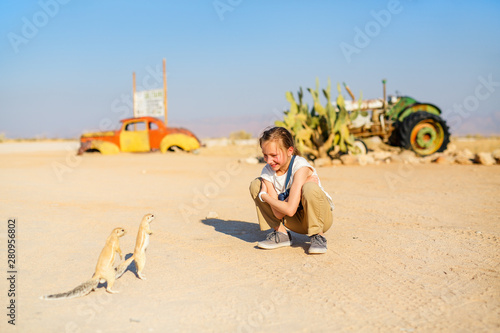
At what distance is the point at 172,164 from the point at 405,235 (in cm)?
812

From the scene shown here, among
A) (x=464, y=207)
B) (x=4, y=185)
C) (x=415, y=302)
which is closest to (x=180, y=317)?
(x=415, y=302)

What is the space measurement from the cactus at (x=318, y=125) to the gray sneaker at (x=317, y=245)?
7.12m

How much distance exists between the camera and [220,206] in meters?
5.56

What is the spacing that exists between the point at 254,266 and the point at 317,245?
58cm

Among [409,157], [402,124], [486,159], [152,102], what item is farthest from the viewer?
[152,102]

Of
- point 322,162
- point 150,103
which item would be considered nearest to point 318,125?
point 322,162

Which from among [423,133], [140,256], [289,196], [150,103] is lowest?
[140,256]

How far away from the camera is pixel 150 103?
1853 centimetres

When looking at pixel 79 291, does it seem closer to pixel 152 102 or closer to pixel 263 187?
pixel 263 187

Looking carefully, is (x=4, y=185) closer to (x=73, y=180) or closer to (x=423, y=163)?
(x=73, y=180)

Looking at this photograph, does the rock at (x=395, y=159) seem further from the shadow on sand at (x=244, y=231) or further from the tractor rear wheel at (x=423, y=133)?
the shadow on sand at (x=244, y=231)

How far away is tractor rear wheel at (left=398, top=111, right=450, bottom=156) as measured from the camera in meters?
11.3

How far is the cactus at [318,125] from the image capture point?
33.9 ft

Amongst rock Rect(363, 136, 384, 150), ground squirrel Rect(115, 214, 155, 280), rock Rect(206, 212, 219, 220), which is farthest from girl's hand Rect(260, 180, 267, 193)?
rock Rect(363, 136, 384, 150)
